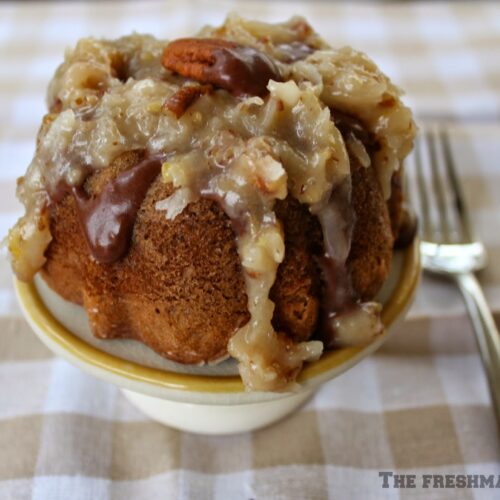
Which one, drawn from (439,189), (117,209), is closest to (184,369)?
(117,209)

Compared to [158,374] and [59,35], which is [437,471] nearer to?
[158,374]

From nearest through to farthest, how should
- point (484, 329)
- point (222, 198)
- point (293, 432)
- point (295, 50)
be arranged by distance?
point (222, 198) < point (295, 50) < point (293, 432) < point (484, 329)

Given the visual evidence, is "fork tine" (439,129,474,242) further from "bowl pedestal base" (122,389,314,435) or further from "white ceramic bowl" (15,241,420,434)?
"bowl pedestal base" (122,389,314,435)

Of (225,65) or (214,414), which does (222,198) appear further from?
(214,414)

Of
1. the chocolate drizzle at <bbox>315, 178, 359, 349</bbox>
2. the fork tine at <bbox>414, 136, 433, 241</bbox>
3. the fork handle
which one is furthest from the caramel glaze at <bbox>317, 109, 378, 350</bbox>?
the fork tine at <bbox>414, 136, 433, 241</bbox>

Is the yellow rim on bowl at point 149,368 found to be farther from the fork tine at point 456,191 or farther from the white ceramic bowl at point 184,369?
the fork tine at point 456,191
